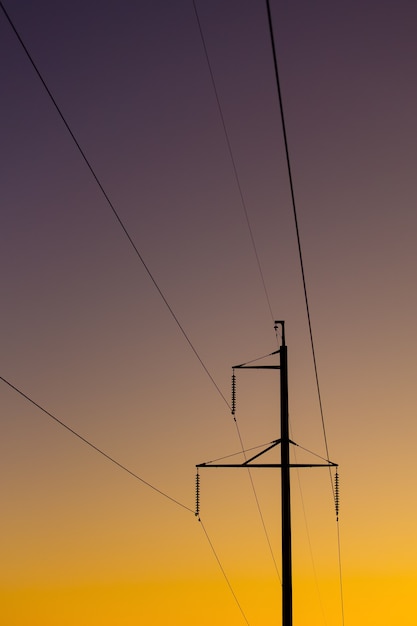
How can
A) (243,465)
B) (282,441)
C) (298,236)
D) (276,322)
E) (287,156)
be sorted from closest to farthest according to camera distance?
(287,156), (298,236), (243,465), (282,441), (276,322)

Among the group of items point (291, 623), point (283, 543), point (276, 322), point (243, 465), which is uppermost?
point (276, 322)

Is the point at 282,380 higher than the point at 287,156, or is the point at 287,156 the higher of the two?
the point at 282,380

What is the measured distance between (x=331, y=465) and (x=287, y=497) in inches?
59.1

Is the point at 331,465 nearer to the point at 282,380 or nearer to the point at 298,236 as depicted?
the point at 282,380

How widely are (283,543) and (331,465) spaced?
8.20 feet

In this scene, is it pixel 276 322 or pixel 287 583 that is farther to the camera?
pixel 276 322

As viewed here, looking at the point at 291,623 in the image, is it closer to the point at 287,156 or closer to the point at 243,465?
the point at 243,465

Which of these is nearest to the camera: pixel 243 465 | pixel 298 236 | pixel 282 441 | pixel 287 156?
pixel 287 156

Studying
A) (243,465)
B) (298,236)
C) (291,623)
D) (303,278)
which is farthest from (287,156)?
(291,623)

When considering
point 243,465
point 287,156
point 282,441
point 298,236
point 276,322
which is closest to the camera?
point 287,156

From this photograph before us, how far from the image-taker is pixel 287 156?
1453 cm

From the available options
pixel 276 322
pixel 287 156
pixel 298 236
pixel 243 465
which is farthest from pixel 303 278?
pixel 276 322

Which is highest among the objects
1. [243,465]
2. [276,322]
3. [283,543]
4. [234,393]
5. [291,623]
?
[276,322]

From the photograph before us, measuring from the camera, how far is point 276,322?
34.0 meters
